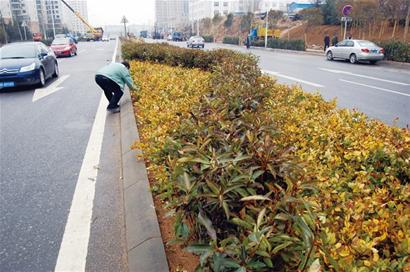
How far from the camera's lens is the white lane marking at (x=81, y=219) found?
2848mm

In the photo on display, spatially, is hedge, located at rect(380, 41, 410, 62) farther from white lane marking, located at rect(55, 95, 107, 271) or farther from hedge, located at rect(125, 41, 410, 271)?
white lane marking, located at rect(55, 95, 107, 271)

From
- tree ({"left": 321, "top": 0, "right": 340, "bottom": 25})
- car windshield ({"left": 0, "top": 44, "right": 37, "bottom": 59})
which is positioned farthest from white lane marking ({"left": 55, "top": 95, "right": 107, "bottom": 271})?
tree ({"left": 321, "top": 0, "right": 340, "bottom": 25})

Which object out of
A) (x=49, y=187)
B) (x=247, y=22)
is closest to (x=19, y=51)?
(x=49, y=187)

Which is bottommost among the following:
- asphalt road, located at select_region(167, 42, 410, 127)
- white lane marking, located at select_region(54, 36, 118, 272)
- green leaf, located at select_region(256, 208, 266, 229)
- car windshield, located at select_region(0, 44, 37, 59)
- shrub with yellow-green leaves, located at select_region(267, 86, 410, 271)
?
asphalt road, located at select_region(167, 42, 410, 127)

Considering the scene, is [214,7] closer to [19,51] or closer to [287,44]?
[287,44]

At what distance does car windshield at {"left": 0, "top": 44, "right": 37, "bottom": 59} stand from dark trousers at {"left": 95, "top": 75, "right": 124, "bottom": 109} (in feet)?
17.2

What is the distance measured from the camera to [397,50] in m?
20.9

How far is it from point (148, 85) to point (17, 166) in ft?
10.7

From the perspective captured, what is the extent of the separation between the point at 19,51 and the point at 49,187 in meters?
8.96

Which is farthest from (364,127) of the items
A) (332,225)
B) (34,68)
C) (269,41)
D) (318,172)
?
(269,41)

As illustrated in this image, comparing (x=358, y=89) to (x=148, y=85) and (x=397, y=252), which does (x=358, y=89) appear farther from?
(x=397, y=252)

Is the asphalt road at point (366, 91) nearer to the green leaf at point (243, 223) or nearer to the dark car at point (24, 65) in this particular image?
the green leaf at point (243, 223)

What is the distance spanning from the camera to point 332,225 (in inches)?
83.2

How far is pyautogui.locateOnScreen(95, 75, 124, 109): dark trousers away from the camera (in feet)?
23.1
